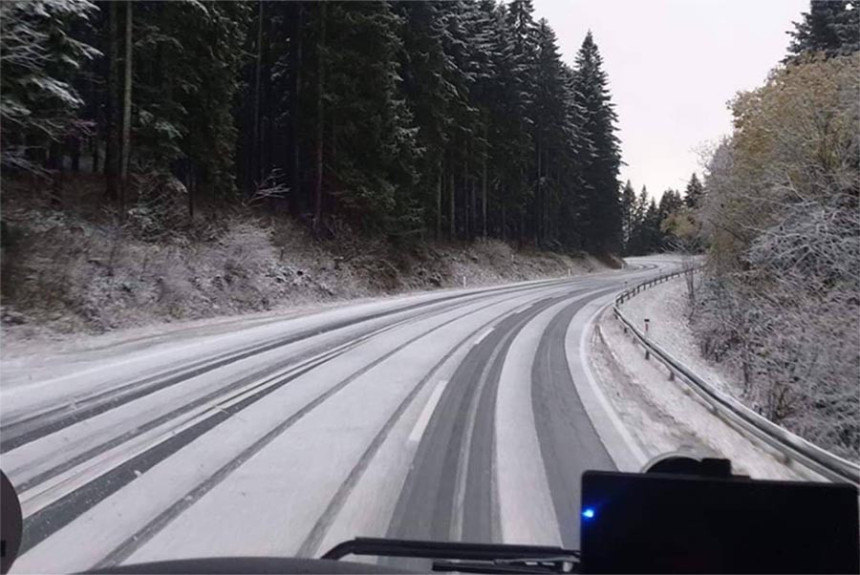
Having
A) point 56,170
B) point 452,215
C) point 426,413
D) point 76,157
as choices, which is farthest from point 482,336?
point 452,215

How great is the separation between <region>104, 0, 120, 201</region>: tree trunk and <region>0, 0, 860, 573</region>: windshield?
0.30 ft

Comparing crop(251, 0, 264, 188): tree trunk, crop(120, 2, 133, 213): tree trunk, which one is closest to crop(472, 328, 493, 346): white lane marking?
crop(120, 2, 133, 213): tree trunk

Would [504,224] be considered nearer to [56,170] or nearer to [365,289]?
[365,289]

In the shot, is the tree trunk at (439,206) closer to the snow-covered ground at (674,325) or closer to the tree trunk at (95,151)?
the snow-covered ground at (674,325)

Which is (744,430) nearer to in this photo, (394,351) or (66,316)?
(394,351)

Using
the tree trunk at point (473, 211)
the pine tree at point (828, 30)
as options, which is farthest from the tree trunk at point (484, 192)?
the pine tree at point (828, 30)

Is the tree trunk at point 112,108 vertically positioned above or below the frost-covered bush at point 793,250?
above

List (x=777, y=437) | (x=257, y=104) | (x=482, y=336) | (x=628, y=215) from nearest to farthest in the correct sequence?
(x=777, y=437) < (x=482, y=336) < (x=257, y=104) < (x=628, y=215)

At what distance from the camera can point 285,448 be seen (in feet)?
18.0

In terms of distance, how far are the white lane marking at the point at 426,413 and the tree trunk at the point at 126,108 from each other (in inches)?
474

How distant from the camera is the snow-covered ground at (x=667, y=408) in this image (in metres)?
5.48

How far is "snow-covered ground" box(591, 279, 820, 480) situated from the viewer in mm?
5477

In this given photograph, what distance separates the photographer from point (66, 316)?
38.5ft

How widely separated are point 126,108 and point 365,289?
442 inches
